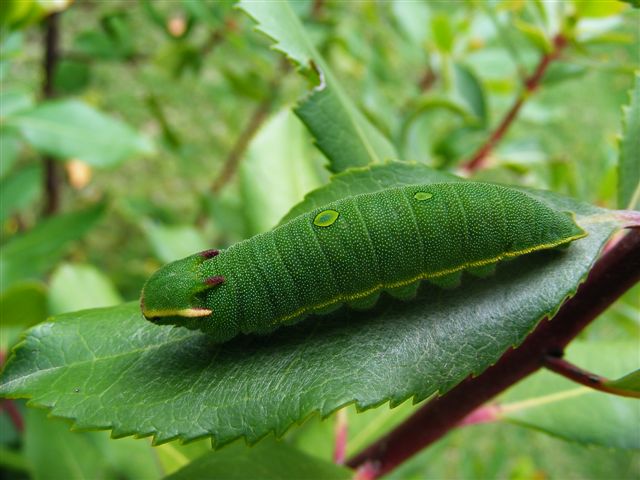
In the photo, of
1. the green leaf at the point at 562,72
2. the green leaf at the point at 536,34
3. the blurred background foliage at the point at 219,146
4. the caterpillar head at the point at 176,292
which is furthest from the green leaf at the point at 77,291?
the green leaf at the point at 562,72

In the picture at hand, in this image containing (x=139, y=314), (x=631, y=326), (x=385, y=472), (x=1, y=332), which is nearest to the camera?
(x=139, y=314)

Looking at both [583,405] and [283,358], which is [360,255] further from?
[583,405]

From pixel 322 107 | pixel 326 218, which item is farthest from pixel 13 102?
pixel 326 218

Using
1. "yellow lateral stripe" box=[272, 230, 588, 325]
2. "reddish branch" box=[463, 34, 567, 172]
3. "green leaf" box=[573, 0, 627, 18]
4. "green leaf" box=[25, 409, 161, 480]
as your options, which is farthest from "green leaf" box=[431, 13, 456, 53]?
"green leaf" box=[25, 409, 161, 480]

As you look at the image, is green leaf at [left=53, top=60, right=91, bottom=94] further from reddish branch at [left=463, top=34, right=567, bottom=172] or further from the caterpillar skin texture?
the caterpillar skin texture

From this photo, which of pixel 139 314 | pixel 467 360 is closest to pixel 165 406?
pixel 139 314

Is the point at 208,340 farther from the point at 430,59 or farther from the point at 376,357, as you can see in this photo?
the point at 430,59

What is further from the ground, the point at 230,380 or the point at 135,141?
the point at 135,141
